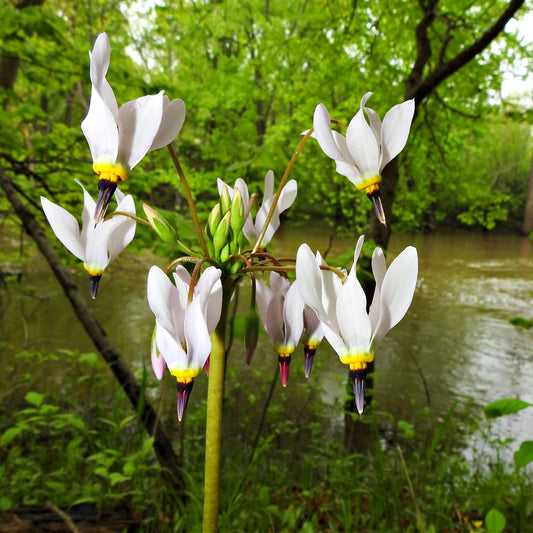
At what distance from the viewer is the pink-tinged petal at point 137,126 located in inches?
20.6

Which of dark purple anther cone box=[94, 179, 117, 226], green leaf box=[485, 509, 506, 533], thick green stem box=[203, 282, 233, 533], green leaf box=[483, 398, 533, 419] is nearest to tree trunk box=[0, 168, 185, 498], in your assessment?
green leaf box=[485, 509, 506, 533]

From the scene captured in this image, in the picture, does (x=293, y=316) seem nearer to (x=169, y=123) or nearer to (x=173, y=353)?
(x=173, y=353)

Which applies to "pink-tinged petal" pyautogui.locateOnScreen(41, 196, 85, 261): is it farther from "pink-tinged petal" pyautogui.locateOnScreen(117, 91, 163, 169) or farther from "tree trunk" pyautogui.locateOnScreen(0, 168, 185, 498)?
"tree trunk" pyautogui.locateOnScreen(0, 168, 185, 498)

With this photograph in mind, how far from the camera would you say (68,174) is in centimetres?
334

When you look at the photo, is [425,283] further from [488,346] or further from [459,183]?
[459,183]

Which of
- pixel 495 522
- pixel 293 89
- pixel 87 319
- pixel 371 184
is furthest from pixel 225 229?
pixel 293 89

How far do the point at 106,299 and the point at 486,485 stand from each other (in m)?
7.60

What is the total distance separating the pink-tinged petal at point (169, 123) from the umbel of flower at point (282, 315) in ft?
0.85

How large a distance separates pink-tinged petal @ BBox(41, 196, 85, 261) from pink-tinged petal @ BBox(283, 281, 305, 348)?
12.1 inches

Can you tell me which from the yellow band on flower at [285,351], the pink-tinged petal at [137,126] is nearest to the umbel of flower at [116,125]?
the pink-tinged petal at [137,126]

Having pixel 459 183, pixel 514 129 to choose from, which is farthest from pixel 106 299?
pixel 514 129

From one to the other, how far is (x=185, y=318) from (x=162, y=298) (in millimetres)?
39

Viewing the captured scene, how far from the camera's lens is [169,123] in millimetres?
566

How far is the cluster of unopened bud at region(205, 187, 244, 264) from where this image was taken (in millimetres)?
608
